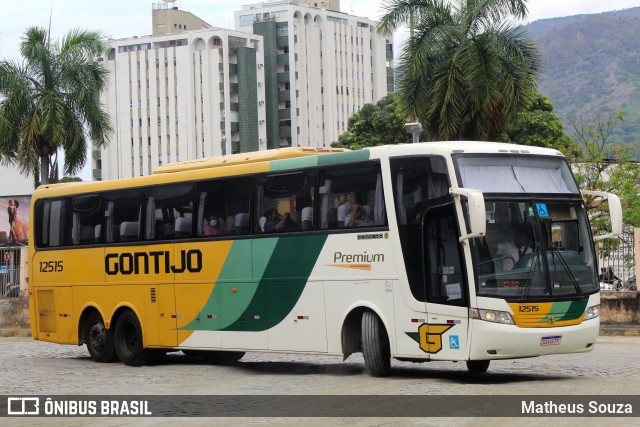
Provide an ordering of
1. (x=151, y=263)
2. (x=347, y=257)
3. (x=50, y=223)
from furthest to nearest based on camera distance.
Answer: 1. (x=50, y=223)
2. (x=151, y=263)
3. (x=347, y=257)

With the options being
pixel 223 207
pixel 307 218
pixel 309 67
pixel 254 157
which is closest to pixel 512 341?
pixel 307 218

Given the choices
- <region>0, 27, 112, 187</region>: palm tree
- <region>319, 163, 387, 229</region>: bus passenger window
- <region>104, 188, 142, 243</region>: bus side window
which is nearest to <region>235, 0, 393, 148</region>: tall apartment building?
<region>0, 27, 112, 187</region>: palm tree

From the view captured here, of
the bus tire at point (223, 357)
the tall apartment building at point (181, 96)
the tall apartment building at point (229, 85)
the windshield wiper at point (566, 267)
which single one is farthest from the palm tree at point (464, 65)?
the tall apartment building at point (181, 96)

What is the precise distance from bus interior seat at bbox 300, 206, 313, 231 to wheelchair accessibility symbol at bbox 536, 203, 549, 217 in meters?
3.63

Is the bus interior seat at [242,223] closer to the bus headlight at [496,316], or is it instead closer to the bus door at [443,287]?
the bus door at [443,287]

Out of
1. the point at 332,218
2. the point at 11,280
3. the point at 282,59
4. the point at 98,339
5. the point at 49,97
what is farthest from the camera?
the point at 282,59

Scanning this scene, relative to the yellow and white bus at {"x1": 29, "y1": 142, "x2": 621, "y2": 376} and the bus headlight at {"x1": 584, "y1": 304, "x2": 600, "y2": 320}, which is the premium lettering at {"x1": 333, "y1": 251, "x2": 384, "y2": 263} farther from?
the bus headlight at {"x1": 584, "y1": 304, "x2": 600, "y2": 320}

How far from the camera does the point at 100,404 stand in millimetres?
14297

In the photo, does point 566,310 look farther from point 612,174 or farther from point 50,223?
point 612,174

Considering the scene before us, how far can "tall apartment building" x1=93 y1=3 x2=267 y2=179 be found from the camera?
131 meters

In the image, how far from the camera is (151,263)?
21.0m

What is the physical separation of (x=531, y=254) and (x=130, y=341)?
9.10 metres

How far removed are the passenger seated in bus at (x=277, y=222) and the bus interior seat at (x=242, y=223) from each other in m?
0.45

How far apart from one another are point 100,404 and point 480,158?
603 centimetres
